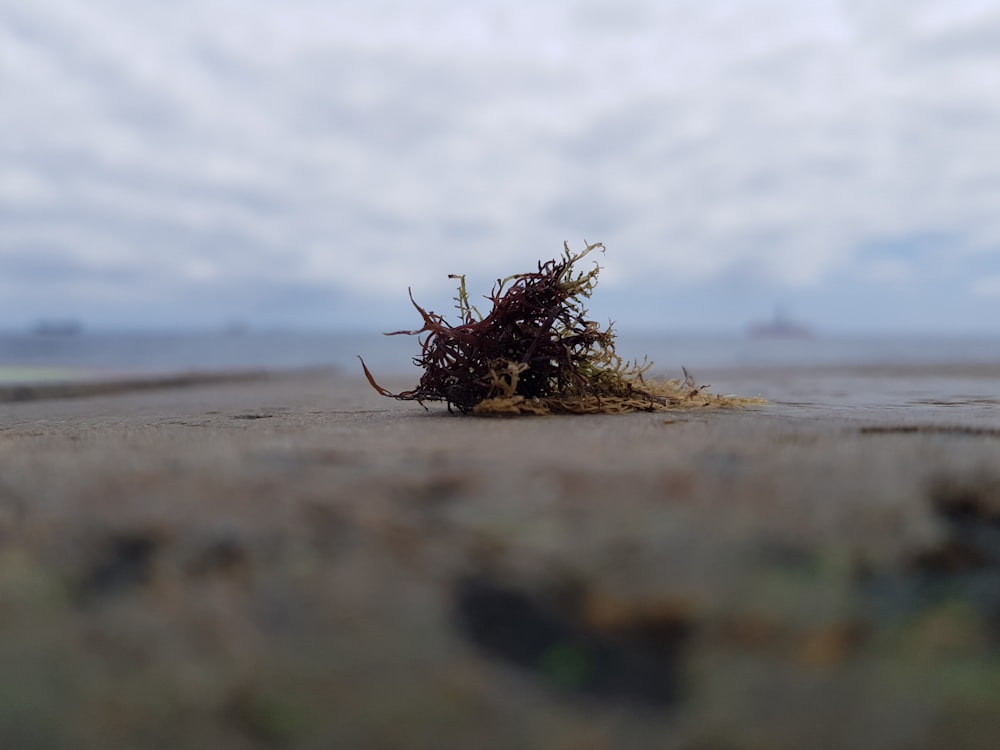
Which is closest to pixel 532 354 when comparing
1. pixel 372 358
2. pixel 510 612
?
pixel 510 612

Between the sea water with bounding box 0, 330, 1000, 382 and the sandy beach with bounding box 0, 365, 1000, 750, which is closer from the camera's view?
the sandy beach with bounding box 0, 365, 1000, 750

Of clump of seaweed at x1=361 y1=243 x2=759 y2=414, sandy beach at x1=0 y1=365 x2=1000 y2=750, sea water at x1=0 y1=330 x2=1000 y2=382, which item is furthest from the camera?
sea water at x1=0 y1=330 x2=1000 y2=382

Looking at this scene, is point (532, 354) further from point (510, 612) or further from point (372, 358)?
point (372, 358)

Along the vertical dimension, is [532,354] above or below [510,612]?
above

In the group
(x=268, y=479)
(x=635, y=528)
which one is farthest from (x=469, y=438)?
(x=635, y=528)

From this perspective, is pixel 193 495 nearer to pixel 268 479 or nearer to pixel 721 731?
pixel 268 479
